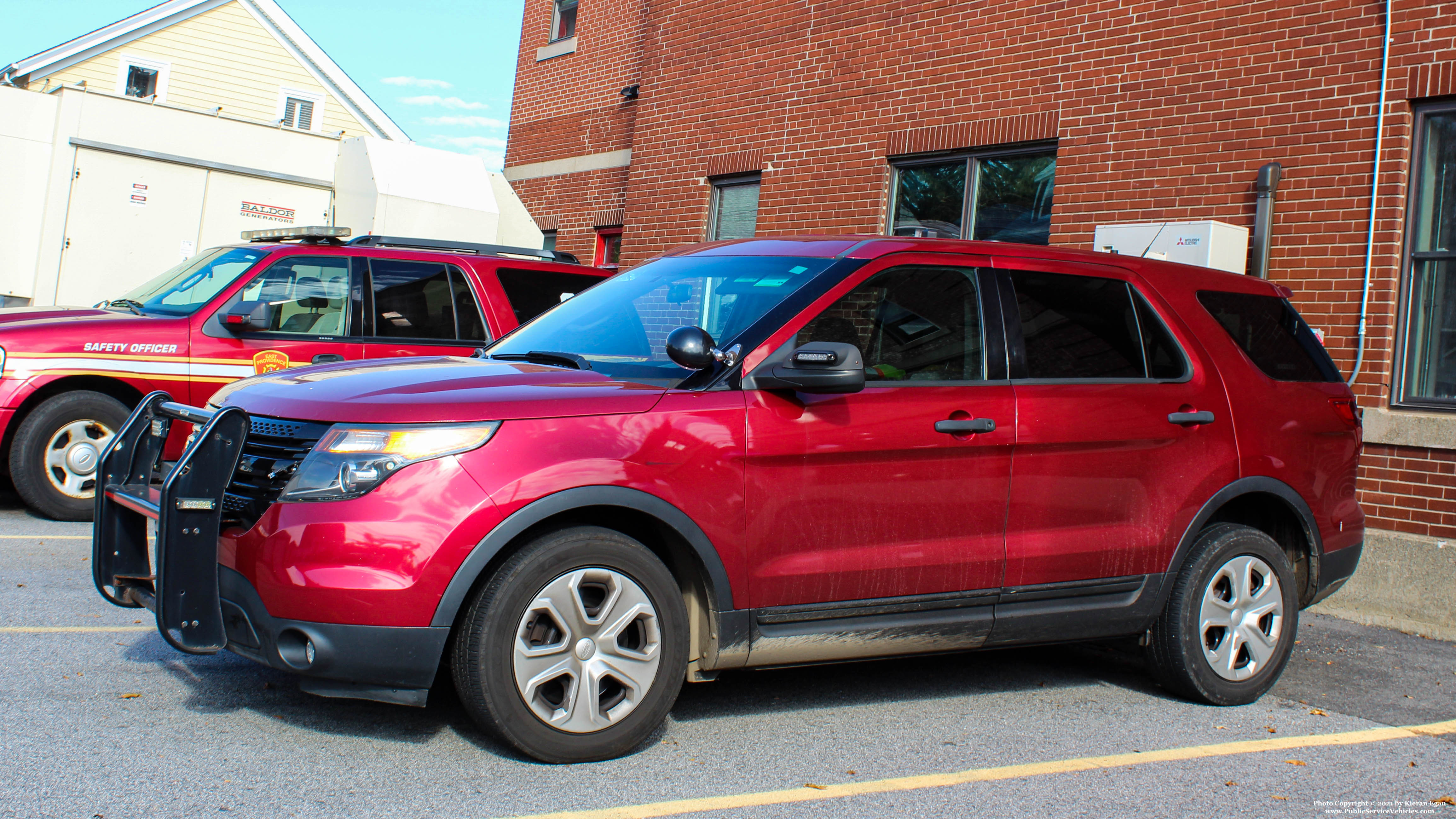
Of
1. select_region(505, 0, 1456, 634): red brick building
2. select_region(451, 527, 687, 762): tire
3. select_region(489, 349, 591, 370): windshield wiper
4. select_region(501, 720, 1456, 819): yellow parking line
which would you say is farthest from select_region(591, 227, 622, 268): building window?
select_region(451, 527, 687, 762): tire

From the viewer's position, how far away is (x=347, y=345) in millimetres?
8258

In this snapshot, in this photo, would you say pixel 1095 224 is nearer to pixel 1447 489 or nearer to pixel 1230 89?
pixel 1230 89

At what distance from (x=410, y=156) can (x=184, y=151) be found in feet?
7.53

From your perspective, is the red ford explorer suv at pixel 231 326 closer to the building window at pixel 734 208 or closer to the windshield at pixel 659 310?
the windshield at pixel 659 310

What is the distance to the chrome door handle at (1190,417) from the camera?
5.09 meters

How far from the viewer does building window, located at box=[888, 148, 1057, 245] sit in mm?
9992

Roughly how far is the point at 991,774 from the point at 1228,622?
166 centimetres

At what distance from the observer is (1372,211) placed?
26.0 ft

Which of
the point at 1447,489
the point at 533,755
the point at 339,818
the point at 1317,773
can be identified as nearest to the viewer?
the point at 339,818

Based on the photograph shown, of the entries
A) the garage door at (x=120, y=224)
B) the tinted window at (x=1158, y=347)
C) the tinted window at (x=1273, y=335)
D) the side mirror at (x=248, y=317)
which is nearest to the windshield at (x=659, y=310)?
the tinted window at (x=1158, y=347)

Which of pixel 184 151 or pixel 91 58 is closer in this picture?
pixel 184 151

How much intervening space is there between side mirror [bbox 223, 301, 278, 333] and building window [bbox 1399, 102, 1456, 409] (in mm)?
7215

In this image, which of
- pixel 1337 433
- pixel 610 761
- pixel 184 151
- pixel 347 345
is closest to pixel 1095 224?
pixel 1337 433

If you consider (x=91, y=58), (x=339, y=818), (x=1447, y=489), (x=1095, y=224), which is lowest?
(x=339, y=818)
